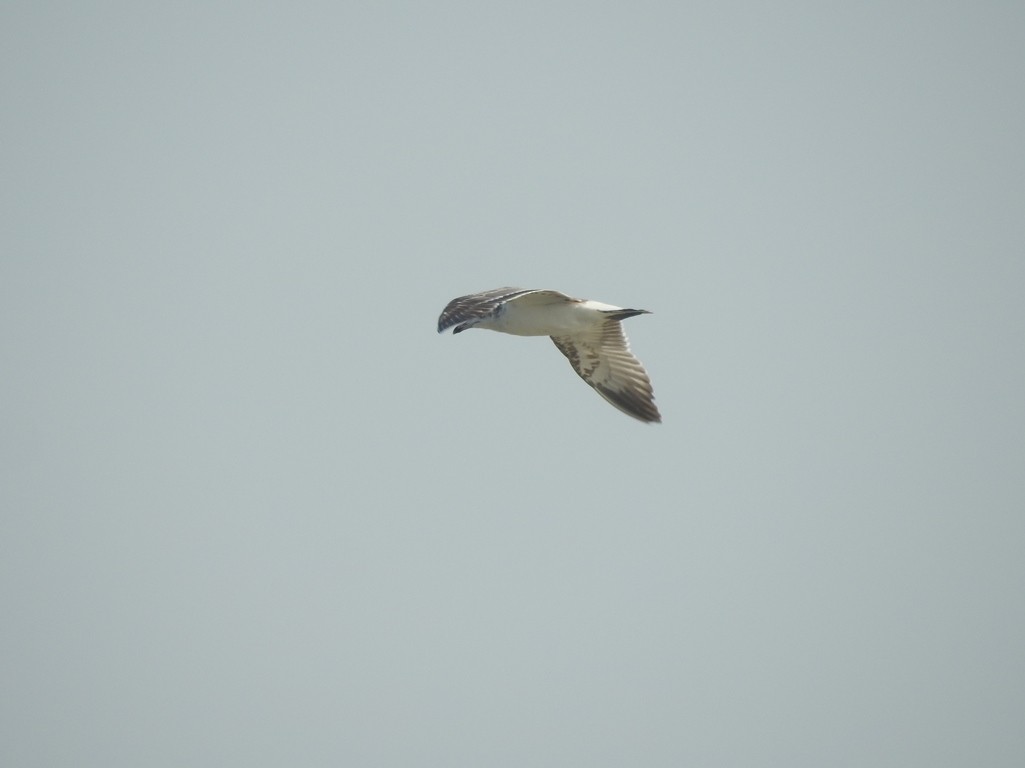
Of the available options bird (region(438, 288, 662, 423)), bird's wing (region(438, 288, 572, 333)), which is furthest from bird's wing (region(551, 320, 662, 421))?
bird's wing (region(438, 288, 572, 333))

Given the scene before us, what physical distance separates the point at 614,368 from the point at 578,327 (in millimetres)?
1669

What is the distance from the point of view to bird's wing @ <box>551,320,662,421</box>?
774 inches

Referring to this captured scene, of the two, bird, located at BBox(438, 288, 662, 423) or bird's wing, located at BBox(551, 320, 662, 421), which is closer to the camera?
bird, located at BBox(438, 288, 662, 423)

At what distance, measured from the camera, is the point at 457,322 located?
53.4 feet

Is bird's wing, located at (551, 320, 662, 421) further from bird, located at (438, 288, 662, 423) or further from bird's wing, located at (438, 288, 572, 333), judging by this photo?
bird's wing, located at (438, 288, 572, 333)

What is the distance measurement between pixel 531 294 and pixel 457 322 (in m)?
1.57

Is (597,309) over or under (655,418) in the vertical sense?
over

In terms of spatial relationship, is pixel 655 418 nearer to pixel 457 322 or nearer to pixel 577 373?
pixel 577 373

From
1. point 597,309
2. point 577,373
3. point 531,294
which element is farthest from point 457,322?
point 577,373

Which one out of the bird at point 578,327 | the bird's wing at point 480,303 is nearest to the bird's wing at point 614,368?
the bird at point 578,327

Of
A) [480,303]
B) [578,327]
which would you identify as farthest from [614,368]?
[480,303]

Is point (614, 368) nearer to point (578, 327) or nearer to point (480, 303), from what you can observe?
point (578, 327)

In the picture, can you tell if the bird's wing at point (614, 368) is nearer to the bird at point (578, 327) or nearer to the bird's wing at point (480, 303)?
the bird at point (578, 327)

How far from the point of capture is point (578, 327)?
1859 centimetres
